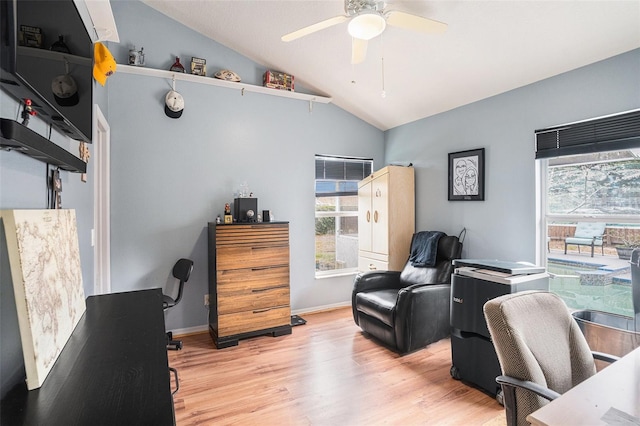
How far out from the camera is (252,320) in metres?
3.36

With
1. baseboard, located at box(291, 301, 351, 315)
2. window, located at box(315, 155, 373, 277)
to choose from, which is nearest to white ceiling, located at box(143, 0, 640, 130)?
window, located at box(315, 155, 373, 277)

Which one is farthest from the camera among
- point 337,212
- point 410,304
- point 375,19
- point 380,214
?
point 337,212

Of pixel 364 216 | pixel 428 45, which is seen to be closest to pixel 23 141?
pixel 428 45

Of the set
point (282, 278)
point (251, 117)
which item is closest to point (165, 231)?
point (282, 278)

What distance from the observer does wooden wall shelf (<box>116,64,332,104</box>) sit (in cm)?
325

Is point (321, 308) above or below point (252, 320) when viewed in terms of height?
below

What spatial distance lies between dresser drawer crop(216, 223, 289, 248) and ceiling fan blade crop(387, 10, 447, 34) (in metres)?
2.22

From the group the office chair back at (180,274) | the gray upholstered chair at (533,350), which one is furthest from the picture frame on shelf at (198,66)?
the gray upholstered chair at (533,350)

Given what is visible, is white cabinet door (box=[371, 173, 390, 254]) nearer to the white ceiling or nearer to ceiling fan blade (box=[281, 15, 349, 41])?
the white ceiling

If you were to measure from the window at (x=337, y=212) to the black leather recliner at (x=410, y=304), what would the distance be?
997 millimetres

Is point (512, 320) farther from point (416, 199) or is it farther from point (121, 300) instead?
point (416, 199)

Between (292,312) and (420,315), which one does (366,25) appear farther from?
(292,312)

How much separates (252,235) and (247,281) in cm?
48

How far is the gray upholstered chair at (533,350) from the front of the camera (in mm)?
1283
